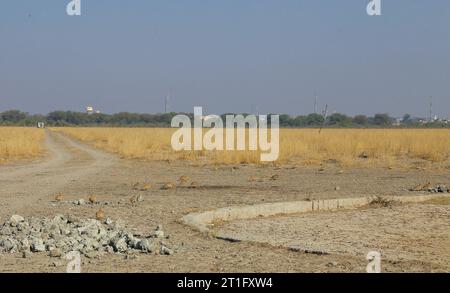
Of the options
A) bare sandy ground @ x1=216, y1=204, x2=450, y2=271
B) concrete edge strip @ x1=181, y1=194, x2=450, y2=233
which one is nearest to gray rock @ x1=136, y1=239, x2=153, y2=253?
bare sandy ground @ x1=216, y1=204, x2=450, y2=271

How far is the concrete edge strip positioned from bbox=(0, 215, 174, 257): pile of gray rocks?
1325 millimetres

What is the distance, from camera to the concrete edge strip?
11.0 metres

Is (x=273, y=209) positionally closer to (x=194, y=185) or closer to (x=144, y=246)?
(x=144, y=246)

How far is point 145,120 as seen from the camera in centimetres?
14850

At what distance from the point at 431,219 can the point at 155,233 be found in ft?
15.2

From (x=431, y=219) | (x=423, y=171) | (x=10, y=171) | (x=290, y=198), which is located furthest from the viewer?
(x=423, y=171)

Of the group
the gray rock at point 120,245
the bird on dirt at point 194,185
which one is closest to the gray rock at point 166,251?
the gray rock at point 120,245

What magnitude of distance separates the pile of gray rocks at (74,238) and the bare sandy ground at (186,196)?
0.22m

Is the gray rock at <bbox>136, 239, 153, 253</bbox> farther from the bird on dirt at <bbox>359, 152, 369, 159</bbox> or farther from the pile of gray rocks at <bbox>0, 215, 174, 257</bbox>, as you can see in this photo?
the bird on dirt at <bbox>359, 152, 369, 159</bbox>

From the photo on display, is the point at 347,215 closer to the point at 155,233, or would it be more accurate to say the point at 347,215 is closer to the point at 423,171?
the point at 155,233

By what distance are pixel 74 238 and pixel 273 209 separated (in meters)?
4.50

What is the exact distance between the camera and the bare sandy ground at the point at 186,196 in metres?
7.66
